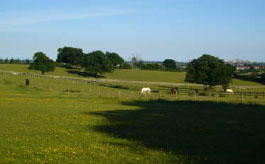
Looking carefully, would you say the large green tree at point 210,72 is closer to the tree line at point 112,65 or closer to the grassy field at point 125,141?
the tree line at point 112,65

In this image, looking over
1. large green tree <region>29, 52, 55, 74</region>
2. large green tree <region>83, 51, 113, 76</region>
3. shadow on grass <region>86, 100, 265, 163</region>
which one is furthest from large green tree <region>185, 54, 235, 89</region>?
shadow on grass <region>86, 100, 265, 163</region>

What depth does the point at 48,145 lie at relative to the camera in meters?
14.9

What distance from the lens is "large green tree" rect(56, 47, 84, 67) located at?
153 metres

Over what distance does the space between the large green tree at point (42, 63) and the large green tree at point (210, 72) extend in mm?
48466

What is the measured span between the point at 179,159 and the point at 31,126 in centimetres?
1023

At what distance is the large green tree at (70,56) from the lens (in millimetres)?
153300

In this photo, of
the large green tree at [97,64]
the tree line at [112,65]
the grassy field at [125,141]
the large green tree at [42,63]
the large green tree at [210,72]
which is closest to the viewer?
the grassy field at [125,141]

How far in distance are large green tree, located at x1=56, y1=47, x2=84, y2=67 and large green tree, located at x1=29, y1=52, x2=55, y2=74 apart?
106ft

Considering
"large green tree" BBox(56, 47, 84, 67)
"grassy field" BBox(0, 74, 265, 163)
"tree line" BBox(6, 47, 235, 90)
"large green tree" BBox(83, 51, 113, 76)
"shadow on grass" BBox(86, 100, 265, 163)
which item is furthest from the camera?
"large green tree" BBox(56, 47, 84, 67)

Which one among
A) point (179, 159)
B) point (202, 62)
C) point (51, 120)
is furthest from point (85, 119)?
point (202, 62)

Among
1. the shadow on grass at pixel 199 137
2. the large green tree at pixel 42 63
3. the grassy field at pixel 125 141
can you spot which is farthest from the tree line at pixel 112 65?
the grassy field at pixel 125 141

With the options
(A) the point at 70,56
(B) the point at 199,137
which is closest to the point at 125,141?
(B) the point at 199,137

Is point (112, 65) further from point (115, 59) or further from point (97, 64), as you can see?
point (115, 59)

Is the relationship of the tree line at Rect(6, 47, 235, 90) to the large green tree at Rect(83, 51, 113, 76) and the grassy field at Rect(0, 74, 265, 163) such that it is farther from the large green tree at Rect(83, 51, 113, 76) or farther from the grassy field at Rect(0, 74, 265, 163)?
the grassy field at Rect(0, 74, 265, 163)
